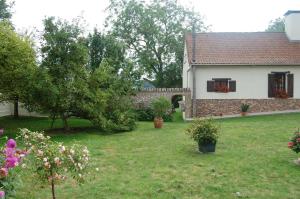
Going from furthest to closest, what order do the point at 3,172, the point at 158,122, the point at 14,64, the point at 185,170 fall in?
1. the point at 158,122
2. the point at 14,64
3. the point at 185,170
4. the point at 3,172

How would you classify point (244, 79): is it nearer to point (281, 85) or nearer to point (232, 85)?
point (232, 85)

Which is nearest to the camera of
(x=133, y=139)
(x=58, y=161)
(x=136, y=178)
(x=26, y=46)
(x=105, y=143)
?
(x=58, y=161)

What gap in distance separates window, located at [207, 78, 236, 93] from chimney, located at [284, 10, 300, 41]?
19.3 ft

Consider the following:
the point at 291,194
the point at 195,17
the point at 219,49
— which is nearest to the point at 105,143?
the point at 291,194

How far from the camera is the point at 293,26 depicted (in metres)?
24.7

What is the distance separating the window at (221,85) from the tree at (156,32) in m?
12.4

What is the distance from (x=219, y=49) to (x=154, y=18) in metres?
12.6

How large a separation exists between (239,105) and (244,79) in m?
1.67

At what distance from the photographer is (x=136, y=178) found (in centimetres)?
784

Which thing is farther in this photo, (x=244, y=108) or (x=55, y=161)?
(x=244, y=108)

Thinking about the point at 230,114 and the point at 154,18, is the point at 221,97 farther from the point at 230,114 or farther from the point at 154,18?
the point at 154,18

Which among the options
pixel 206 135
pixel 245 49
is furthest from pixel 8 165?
pixel 245 49

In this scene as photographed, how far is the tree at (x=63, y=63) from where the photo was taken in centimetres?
1473

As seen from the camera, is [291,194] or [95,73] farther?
[95,73]
